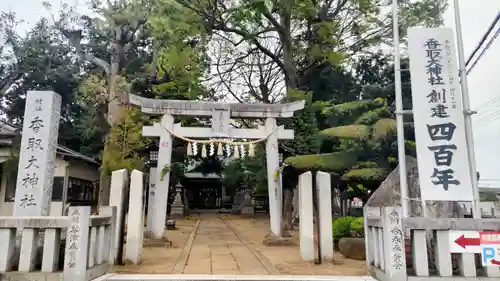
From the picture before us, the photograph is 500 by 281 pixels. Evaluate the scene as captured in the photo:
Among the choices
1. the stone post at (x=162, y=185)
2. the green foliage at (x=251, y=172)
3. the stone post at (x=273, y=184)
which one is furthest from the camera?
the green foliage at (x=251, y=172)

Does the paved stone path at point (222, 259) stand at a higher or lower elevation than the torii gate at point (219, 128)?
lower

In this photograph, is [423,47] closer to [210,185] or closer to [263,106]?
[263,106]

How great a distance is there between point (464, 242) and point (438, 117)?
8.47 feet

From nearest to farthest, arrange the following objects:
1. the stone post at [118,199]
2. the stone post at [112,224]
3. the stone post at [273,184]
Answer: the stone post at [112,224] → the stone post at [118,199] → the stone post at [273,184]

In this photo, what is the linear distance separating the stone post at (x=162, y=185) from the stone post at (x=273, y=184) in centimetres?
325

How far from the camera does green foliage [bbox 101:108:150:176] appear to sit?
15.8 metres

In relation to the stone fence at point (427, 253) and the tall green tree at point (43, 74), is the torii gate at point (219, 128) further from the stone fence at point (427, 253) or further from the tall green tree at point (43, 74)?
the tall green tree at point (43, 74)

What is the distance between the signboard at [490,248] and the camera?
599 centimetres

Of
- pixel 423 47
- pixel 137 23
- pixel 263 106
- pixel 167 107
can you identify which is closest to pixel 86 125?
pixel 137 23

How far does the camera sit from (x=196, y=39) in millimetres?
19062

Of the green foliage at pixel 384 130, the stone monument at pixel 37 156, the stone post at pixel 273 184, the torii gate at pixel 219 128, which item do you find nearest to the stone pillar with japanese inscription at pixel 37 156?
the stone monument at pixel 37 156

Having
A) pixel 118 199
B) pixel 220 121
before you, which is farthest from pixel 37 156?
pixel 220 121

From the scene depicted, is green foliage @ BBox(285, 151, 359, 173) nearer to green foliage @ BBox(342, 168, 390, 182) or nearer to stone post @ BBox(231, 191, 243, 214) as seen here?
green foliage @ BBox(342, 168, 390, 182)

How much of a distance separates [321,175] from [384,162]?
3.63 m
